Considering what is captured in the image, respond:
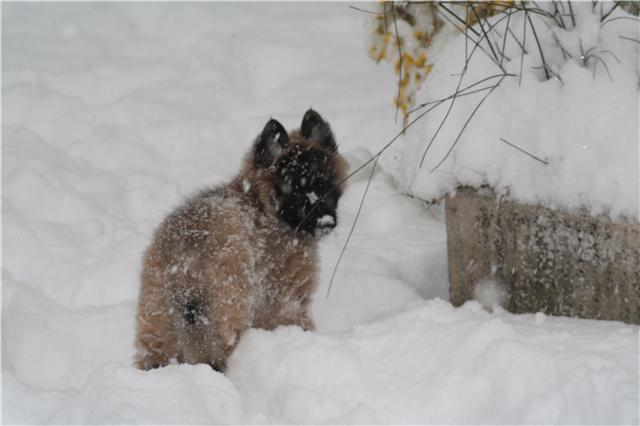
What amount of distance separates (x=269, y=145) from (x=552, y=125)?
1691mm

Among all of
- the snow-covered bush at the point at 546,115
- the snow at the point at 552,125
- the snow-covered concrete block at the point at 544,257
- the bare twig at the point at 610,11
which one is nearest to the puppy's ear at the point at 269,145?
the snow-covered bush at the point at 546,115

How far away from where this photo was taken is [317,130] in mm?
4797

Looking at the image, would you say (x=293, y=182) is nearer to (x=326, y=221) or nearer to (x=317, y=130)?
(x=326, y=221)

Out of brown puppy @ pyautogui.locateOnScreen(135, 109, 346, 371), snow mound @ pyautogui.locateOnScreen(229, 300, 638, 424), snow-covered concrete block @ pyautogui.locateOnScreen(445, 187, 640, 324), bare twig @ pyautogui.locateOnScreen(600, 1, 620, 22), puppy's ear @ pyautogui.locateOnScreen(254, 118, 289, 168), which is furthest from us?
puppy's ear @ pyautogui.locateOnScreen(254, 118, 289, 168)

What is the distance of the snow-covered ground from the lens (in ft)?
10.8

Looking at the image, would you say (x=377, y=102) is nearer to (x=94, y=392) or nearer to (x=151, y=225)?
(x=151, y=225)

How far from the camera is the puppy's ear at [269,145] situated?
4500 millimetres

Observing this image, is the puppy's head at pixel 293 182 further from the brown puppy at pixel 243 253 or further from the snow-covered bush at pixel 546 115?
the snow-covered bush at pixel 546 115

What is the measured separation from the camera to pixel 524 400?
10.4 feet

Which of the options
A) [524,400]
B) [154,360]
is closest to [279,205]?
[154,360]

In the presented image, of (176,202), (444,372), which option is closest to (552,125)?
(444,372)

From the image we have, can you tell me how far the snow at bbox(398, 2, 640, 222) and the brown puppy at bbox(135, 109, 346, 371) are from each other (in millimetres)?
768

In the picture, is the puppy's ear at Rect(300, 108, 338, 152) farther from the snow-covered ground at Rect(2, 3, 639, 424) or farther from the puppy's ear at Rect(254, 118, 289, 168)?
the snow-covered ground at Rect(2, 3, 639, 424)

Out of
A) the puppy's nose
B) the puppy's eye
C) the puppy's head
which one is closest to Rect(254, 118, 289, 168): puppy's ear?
the puppy's head
